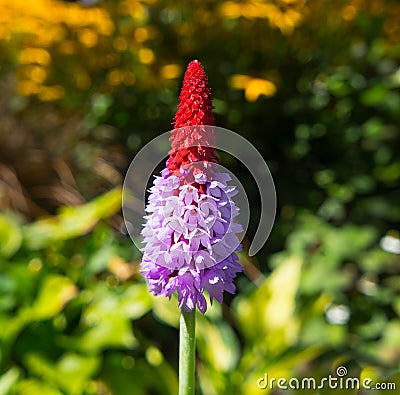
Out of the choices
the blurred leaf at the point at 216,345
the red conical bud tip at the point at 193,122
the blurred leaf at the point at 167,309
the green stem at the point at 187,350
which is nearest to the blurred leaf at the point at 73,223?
the blurred leaf at the point at 167,309

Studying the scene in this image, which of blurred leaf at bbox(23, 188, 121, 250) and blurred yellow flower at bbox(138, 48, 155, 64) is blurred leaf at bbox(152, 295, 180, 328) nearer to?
blurred leaf at bbox(23, 188, 121, 250)

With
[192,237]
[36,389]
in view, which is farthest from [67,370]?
[192,237]

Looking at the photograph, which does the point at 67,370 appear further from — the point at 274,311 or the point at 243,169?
the point at 243,169

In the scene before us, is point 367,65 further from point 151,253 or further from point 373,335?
→ point 151,253

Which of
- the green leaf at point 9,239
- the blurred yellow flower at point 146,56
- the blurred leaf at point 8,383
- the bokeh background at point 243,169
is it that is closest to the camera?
the blurred leaf at point 8,383

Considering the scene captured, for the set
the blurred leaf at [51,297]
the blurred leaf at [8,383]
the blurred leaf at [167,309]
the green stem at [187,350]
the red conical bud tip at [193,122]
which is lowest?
the blurred leaf at [167,309]

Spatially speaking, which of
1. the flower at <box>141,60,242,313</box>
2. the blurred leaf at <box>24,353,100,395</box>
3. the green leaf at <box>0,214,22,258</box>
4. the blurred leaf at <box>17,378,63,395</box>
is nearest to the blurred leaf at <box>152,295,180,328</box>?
the blurred leaf at <box>24,353,100,395</box>

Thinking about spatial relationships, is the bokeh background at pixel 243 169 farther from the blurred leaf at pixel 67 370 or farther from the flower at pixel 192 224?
the flower at pixel 192 224
